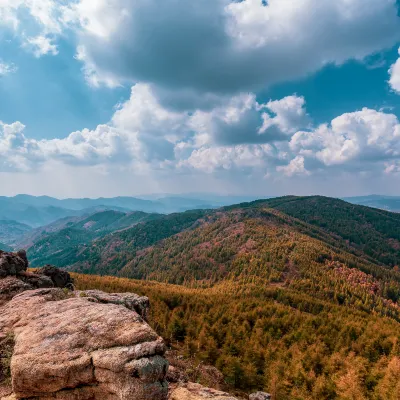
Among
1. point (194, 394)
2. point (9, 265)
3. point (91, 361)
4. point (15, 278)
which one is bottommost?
point (194, 394)

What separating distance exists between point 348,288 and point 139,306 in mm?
211505

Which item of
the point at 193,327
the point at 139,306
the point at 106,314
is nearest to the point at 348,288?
the point at 193,327

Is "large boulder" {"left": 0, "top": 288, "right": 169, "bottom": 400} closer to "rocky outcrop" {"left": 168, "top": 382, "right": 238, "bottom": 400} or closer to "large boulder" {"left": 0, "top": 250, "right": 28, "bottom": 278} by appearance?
"rocky outcrop" {"left": 168, "top": 382, "right": 238, "bottom": 400}

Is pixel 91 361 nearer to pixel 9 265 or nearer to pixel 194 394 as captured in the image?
pixel 194 394

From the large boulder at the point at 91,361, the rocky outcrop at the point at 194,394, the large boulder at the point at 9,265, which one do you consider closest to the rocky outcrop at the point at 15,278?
the large boulder at the point at 9,265

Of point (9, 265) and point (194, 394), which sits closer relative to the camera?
→ point (194, 394)

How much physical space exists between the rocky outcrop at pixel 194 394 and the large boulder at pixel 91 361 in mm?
4989

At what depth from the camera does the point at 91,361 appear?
1662cm

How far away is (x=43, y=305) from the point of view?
2434cm

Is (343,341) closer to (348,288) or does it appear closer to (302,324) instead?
(302,324)

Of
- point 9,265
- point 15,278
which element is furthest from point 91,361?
point 9,265

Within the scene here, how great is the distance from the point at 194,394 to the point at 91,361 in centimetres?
980

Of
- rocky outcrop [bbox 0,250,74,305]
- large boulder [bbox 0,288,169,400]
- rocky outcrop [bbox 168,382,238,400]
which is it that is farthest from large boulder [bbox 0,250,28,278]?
rocky outcrop [bbox 168,382,238,400]

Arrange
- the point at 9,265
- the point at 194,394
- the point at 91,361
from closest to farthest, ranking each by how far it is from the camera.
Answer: the point at 91,361
the point at 194,394
the point at 9,265
